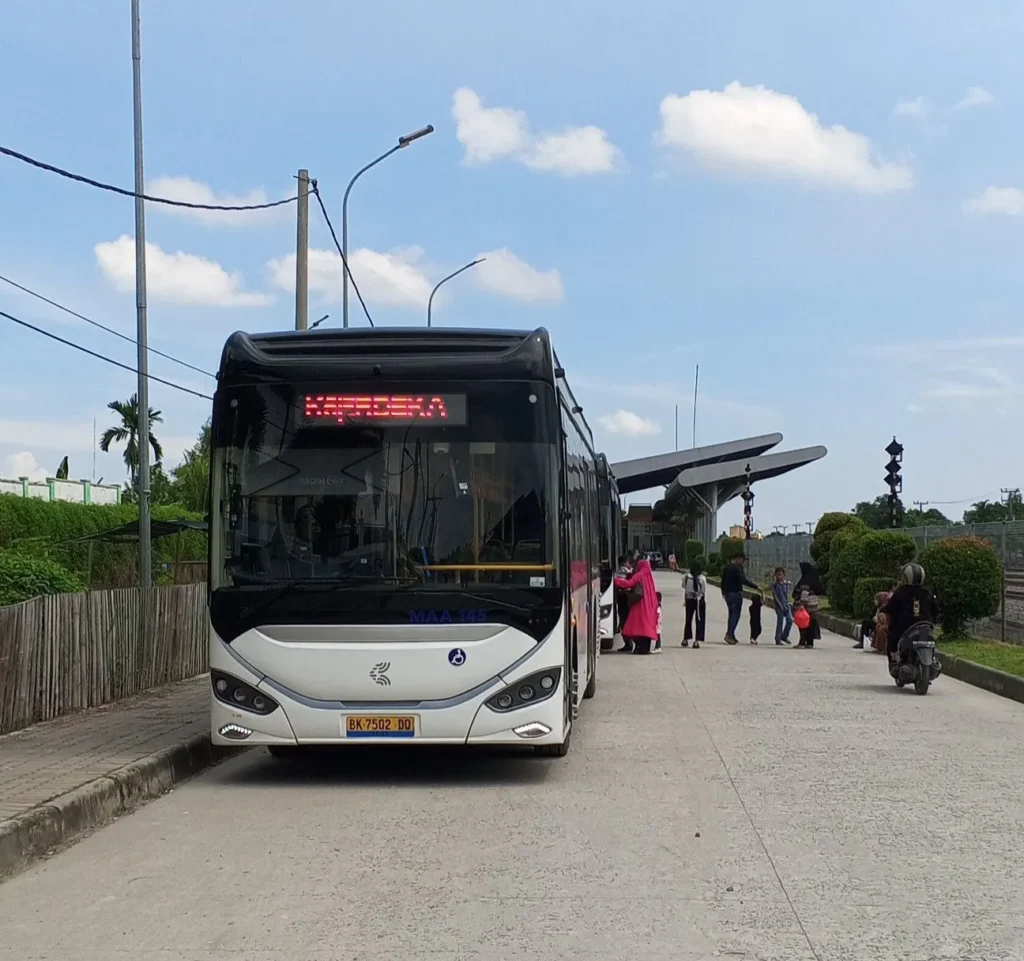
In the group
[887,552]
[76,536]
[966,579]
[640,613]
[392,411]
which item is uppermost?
[392,411]

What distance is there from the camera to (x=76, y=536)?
29.8 metres

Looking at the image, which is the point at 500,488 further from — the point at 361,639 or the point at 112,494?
the point at 112,494

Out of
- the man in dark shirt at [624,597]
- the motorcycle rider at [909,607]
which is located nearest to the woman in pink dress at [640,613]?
the man in dark shirt at [624,597]

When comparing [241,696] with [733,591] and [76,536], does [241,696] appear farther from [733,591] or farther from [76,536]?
[76,536]

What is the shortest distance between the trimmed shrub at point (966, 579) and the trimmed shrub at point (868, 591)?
18.2 ft

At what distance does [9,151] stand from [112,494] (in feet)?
147

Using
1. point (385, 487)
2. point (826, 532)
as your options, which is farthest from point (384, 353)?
point (826, 532)

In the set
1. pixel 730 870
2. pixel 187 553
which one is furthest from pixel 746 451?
pixel 730 870

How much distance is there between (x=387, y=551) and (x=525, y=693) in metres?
1.44

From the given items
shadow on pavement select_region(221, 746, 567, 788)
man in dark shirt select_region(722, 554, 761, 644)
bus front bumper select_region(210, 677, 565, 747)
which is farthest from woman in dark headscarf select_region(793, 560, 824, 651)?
bus front bumper select_region(210, 677, 565, 747)

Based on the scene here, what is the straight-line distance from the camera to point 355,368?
32.8 feet

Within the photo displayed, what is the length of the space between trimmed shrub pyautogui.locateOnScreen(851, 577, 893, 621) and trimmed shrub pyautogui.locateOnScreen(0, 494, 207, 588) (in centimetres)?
1459

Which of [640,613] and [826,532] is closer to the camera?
[640,613]

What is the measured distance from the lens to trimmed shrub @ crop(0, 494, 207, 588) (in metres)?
27.9
